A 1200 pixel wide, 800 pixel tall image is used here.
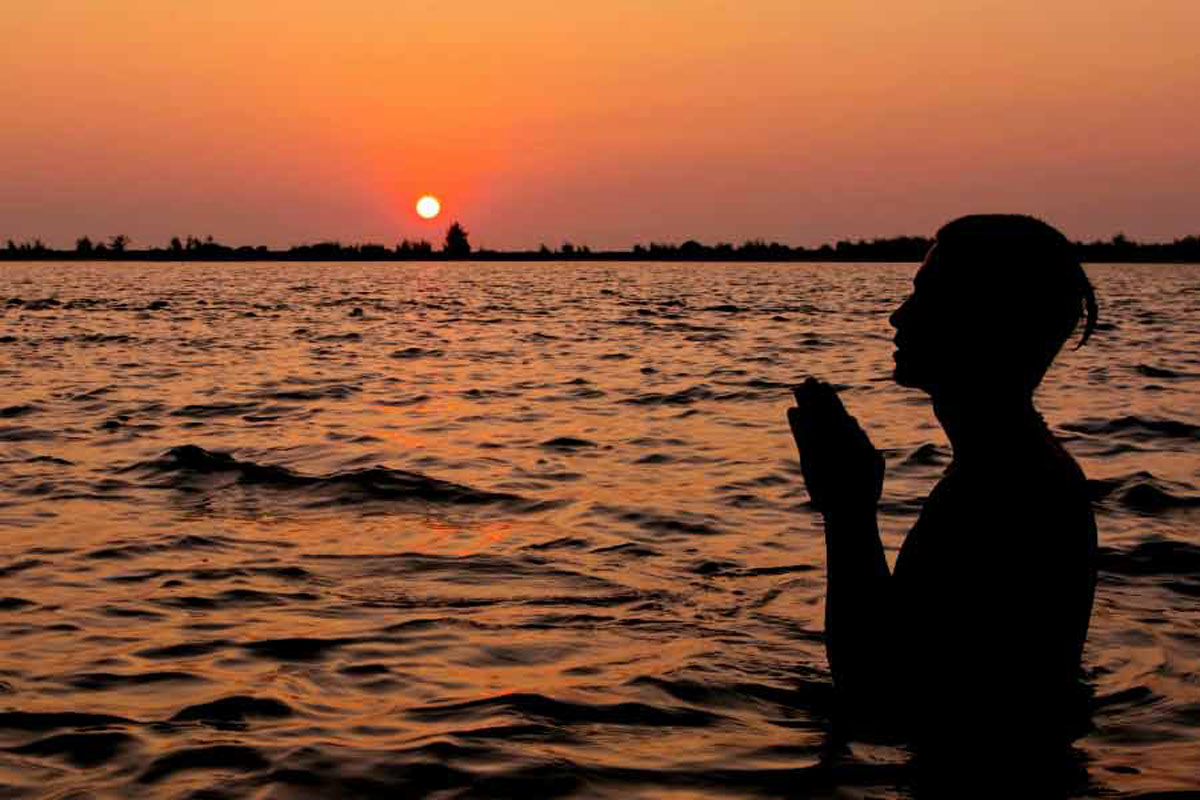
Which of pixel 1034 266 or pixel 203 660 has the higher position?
pixel 1034 266

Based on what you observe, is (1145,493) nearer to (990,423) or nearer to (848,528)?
(990,423)

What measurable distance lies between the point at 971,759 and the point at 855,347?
21313 millimetres

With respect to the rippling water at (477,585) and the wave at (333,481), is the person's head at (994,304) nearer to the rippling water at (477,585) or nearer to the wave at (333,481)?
the rippling water at (477,585)

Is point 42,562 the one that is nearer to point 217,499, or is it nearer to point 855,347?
point 217,499

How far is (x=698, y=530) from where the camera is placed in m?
8.57

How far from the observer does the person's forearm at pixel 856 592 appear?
337cm

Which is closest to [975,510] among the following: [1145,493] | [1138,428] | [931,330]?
[931,330]

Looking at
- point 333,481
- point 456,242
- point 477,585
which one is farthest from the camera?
point 456,242

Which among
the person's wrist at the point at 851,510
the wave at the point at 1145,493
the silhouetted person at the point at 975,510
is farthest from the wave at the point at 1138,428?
the person's wrist at the point at 851,510

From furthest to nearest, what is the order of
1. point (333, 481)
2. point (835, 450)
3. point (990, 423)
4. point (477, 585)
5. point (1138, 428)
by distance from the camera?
point (1138, 428)
point (333, 481)
point (477, 585)
point (990, 423)
point (835, 450)

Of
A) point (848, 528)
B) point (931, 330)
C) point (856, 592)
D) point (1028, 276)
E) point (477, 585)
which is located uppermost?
point (1028, 276)

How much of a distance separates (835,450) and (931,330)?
425 mm

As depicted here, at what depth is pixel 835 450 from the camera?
3.28 meters

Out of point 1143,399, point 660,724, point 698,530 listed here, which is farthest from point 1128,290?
point 660,724
